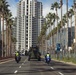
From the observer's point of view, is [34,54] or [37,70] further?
[34,54]

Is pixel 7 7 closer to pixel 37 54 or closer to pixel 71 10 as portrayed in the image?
pixel 71 10

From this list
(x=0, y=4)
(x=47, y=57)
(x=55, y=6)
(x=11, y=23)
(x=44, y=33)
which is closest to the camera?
(x=47, y=57)

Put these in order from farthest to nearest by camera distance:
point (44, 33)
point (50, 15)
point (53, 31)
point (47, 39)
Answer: point (47, 39) → point (44, 33) → point (53, 31) → point (50, 15)

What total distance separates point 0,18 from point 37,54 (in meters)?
25.6

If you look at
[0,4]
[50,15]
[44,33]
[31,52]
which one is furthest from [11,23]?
[44,33]

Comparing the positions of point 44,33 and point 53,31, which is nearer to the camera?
point 53,31

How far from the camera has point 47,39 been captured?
168 meters

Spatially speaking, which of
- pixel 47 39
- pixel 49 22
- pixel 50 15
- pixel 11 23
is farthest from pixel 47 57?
pixel 47 39

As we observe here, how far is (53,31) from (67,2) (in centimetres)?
6440

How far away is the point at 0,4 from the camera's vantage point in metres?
81.4

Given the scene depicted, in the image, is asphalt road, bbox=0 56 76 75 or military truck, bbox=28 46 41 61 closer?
asphalt road, bbox=0 56 76 75

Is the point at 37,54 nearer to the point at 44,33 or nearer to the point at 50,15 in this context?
the point at 50,15

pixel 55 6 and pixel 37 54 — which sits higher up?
pixel 55 6

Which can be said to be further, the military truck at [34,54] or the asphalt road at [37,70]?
the military truck at [34,54]
